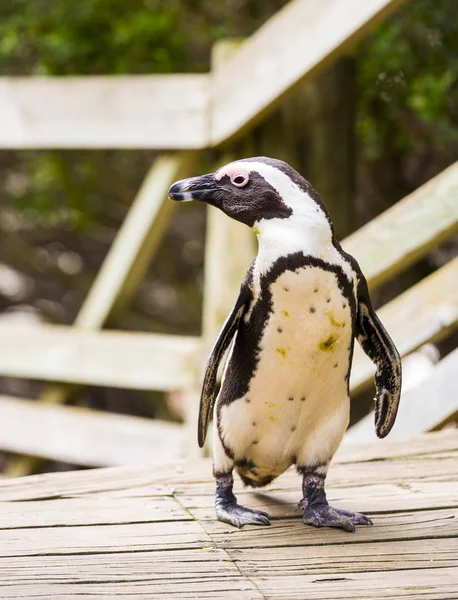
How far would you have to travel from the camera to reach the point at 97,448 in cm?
324

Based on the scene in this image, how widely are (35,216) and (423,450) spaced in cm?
322

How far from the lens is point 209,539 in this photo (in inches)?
62.2

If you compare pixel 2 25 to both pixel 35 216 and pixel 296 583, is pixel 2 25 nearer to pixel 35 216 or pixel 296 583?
pixel 35 216

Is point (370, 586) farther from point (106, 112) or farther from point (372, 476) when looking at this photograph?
point (106, 112)

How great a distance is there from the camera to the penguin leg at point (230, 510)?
1.66 m

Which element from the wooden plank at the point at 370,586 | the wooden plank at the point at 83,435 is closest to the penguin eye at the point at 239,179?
the wooden plank at the point at 370,586

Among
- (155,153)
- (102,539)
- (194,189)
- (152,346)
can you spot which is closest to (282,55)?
(152,346)

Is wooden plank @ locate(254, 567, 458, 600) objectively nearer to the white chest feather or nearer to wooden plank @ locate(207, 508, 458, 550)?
wooden plank @ locate(207, 508, 458, 550)

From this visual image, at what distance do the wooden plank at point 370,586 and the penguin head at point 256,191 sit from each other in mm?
598

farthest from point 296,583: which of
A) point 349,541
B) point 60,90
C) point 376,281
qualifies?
point 60,90

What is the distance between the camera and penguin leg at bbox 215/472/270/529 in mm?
1660

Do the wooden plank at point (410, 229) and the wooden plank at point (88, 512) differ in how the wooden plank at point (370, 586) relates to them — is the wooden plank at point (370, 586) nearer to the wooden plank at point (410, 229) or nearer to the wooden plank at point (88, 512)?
the wooden plank at point (88, 512)

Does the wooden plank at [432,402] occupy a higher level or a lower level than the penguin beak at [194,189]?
lower

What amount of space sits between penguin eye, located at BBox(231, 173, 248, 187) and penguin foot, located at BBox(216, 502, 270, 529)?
0.62m
